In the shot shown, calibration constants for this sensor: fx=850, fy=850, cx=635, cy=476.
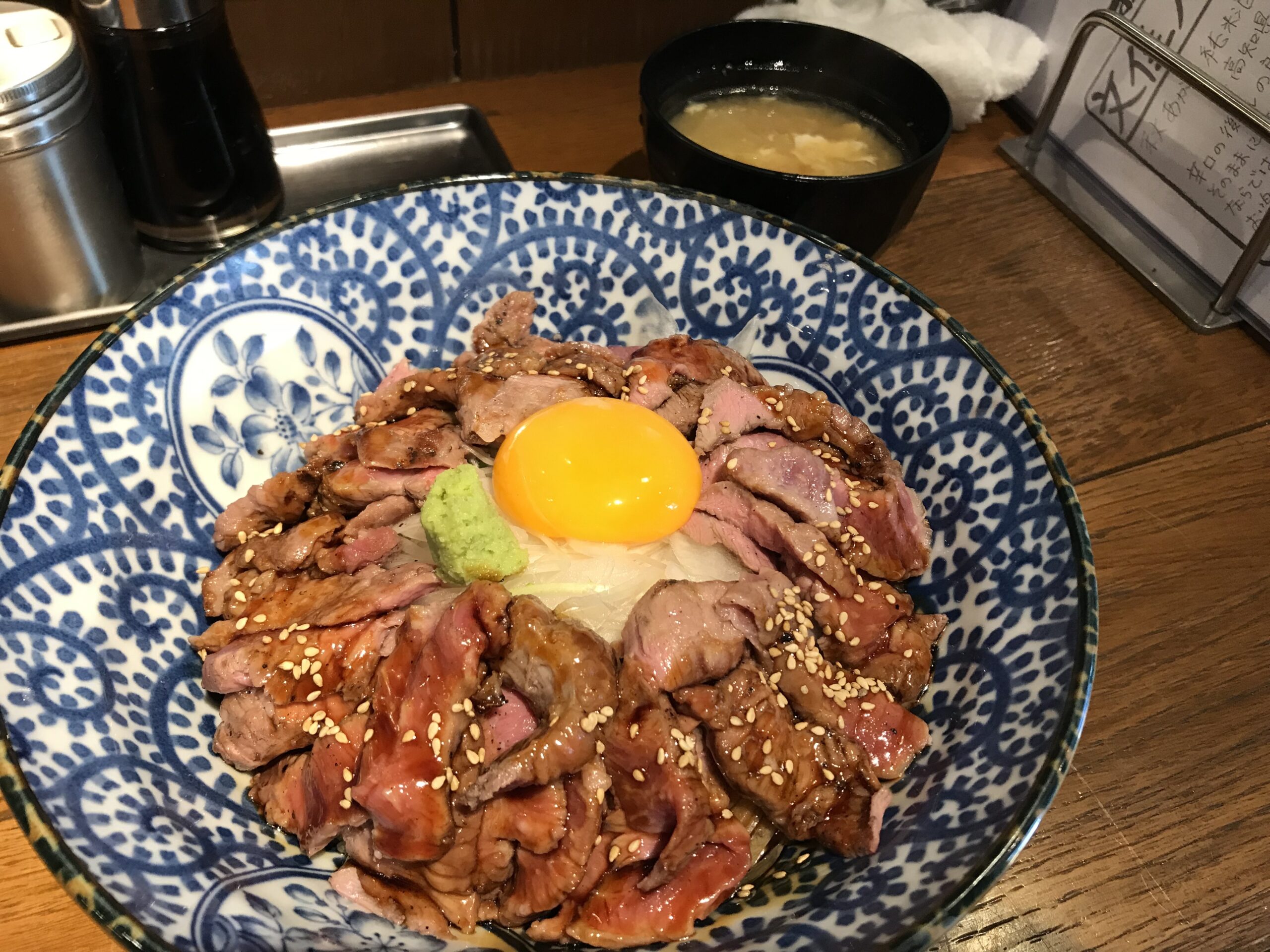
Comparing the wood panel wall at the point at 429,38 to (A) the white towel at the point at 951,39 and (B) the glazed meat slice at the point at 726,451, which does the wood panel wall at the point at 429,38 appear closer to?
(A) the white towel at the point at 951,39

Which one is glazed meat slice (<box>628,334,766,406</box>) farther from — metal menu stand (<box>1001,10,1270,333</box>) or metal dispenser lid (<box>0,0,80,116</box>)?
metal menu stand (<box>1001,10,1270,333</box>)

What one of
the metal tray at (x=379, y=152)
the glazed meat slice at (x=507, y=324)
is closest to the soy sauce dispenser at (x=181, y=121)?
the metal tray at (x=379, y=152)

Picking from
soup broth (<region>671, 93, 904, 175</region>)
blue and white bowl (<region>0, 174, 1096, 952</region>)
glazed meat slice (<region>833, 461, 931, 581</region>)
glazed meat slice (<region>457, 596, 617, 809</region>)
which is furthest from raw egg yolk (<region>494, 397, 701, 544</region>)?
soup broth (<region>671, 93, 904, 175</region>)

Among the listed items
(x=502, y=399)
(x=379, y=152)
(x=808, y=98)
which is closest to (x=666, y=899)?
(x=502, y=399)

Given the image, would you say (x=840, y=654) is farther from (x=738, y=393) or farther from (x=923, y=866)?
(x=738, y=393)

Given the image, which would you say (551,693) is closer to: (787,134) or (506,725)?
(506,725)

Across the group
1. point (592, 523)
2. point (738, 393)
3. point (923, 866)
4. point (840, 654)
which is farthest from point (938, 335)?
point (923, 866)
